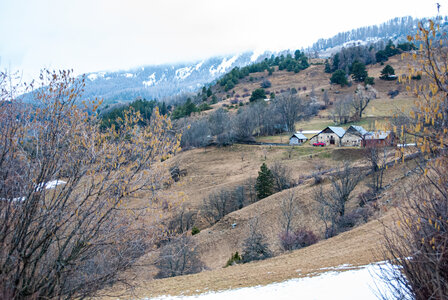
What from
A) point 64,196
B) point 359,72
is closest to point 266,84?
point 359,72

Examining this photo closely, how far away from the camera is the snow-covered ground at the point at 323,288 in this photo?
8531 mm

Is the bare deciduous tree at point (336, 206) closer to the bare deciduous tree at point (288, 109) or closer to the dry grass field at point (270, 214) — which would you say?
the dry grass field at point (270, 214)

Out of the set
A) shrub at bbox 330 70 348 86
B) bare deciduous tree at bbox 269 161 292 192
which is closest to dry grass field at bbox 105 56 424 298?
bare deciduous tree at bbox 269 161 292 192

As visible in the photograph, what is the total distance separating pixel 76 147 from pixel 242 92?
100022 millimetres

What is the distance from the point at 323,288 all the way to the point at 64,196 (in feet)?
26.3

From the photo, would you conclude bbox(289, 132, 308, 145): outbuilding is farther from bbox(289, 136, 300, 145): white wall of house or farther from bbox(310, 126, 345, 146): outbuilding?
bbox(310, 126, 345, 146): outbuilding

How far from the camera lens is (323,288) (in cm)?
939

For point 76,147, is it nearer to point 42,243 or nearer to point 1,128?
point 1,128

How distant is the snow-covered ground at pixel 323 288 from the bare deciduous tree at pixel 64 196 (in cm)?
473

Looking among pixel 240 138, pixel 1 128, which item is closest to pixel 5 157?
pixel 1 128

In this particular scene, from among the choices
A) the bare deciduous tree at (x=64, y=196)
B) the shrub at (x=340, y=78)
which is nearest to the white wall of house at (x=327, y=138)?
the shrub at (x=340, y=78)

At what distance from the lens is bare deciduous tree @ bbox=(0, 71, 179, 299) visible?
19.8ft

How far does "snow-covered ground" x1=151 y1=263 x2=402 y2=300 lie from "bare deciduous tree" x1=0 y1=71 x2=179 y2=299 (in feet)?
15.5

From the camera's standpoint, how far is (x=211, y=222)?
1389 inches
